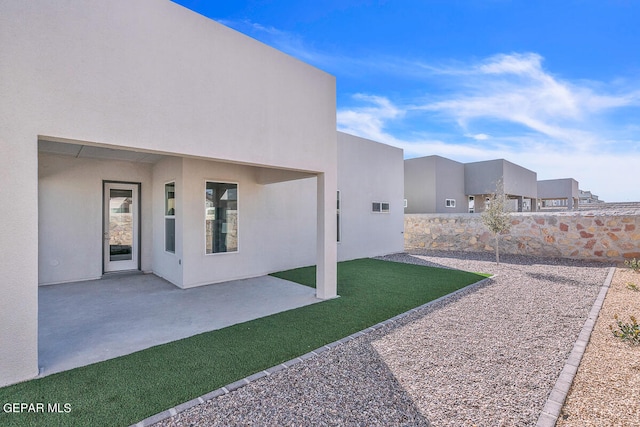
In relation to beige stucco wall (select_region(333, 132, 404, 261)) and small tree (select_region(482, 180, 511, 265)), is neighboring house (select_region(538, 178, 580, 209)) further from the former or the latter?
beige stucco wall (select_region(333, 132, 404, 261))

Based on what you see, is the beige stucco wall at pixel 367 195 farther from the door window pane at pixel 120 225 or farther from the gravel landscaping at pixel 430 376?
the door window pane at pixel 120 225

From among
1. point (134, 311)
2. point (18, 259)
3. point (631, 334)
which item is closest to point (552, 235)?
point (631, 334)

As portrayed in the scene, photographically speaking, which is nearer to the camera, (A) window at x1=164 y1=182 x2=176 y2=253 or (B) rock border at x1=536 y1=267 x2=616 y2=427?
(B) rock border at x1=536 y1=267 x2=616 y2=427

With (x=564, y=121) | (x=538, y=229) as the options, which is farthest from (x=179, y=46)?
(x=564, y=121)

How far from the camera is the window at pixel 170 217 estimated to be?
25.8 feet

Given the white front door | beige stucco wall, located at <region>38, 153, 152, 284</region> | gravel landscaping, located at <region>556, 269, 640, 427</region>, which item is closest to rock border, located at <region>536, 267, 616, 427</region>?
gravel landscaping, located at <region>556, 269, 640, 427</region>

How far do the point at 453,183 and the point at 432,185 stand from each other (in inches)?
112

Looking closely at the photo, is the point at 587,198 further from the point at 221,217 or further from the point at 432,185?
the point at 221,217

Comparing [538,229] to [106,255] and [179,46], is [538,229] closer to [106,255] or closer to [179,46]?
[179,46]

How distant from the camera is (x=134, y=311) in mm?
5625

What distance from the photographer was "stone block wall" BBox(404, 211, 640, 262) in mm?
10508

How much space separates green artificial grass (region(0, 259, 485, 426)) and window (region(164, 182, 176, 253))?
4075 millimetres

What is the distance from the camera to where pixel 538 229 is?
12258mm

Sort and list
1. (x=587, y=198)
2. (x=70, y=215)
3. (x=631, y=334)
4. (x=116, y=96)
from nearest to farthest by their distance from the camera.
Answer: (x=116, y=96), (x=631, y=334), (x=70, y=215), (x=587, y=198)
